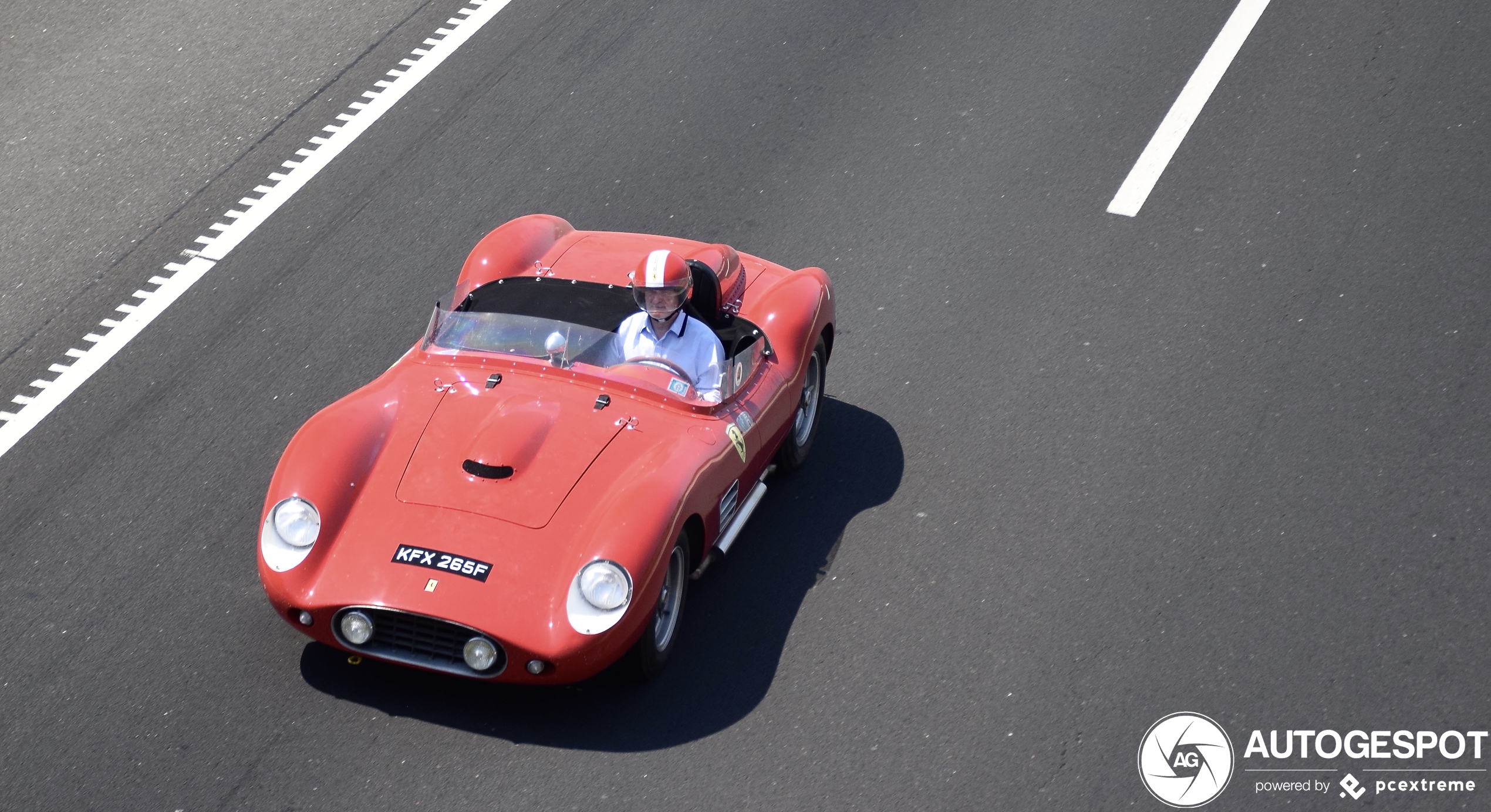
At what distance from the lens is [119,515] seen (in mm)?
7363

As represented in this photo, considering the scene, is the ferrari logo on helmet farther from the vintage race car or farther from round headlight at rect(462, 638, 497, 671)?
round headlight at rect(462, 638, 497, 671)

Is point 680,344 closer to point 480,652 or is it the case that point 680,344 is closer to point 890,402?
point 890,402

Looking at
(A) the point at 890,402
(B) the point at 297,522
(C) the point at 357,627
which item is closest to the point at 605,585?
(C) the point at 357,627

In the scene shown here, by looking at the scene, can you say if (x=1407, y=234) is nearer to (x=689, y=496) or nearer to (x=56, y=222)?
(x=689, y=496)

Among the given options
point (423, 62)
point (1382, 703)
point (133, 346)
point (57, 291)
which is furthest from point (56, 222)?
point (1382, 703)

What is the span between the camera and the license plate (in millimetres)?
5914

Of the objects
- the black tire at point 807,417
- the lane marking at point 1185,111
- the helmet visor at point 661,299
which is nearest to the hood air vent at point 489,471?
the helmet visor at point 661,299

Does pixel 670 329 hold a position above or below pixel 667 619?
above

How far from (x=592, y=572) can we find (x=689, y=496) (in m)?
0.66

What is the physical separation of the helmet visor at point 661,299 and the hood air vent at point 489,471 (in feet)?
3.97

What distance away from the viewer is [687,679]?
21.3ft

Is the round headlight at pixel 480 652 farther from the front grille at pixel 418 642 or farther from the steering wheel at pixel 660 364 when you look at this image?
the steering wheel at pixel 660 364

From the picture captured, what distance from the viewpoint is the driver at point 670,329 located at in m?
7.09

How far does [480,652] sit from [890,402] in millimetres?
3391
